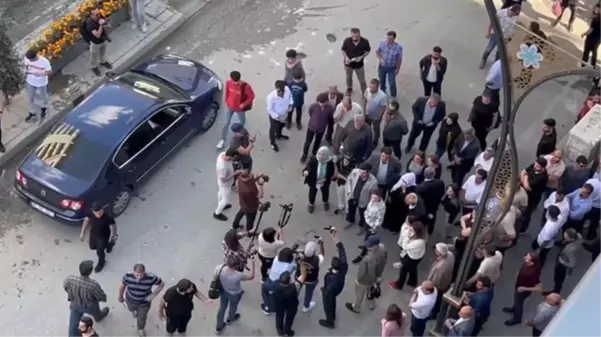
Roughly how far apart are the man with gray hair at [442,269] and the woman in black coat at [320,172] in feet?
7.30

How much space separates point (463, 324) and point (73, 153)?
20.3 feet

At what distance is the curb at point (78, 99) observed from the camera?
54.3 ft

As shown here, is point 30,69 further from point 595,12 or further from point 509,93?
point 595,12

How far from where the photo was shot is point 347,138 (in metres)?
15.4

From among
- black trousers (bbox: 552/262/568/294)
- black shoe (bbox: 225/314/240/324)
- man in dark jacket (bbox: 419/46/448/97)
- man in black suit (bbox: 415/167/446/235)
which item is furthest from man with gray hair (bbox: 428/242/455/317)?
man in dark jacket (bbox: 419/46/448/97)

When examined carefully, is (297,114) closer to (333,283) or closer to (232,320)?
(232,320)

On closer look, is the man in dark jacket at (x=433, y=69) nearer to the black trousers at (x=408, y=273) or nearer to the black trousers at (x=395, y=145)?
the black trousers at (x=395, y=145)

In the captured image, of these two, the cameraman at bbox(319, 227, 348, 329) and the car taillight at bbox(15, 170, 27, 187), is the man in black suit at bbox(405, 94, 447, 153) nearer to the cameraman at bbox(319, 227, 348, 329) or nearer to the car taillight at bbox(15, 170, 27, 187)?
the cameraman at bbox(319, 227, 348, 329)

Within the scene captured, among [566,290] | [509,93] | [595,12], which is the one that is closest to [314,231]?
[566,290]

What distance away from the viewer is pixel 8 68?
16.2 m

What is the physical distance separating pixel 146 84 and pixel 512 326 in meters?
6.72

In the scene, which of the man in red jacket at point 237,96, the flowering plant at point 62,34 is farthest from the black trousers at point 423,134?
the flowering plant at point 62,34

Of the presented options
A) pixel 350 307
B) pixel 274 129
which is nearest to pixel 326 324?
pixel 350 307

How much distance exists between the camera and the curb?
16.5 m
